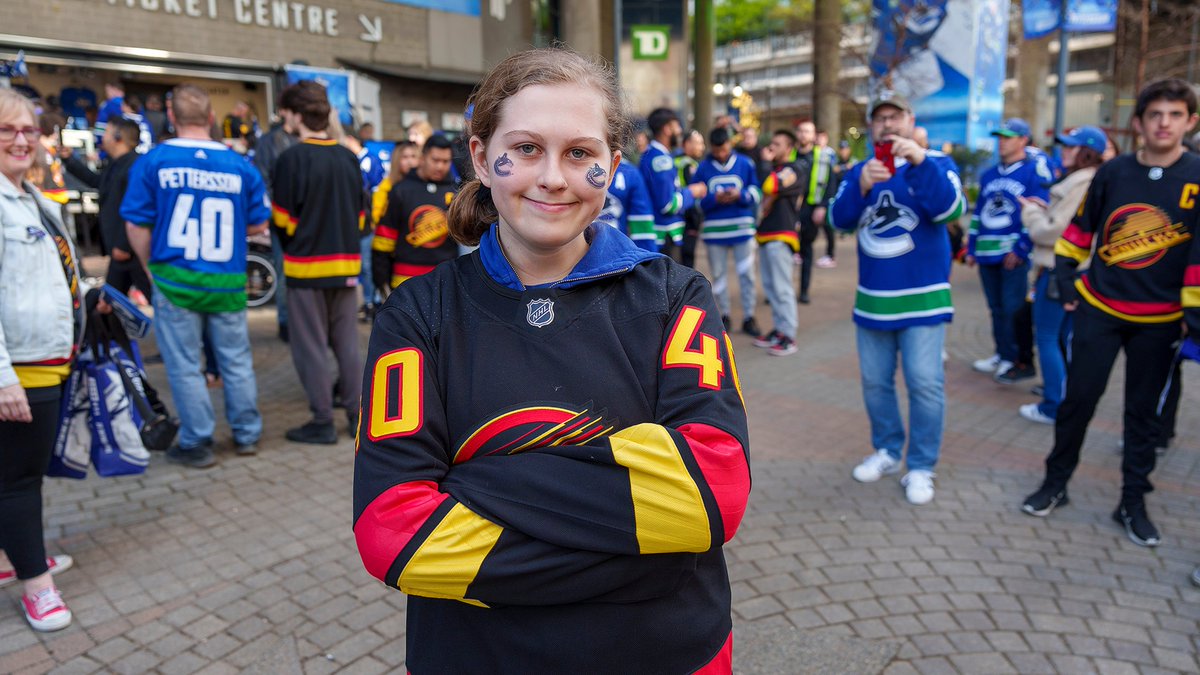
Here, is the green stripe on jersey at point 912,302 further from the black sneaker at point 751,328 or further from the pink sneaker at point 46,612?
the black sneaker at point 751,328

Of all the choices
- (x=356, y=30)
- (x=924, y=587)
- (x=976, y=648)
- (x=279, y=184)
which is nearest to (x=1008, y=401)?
(x=924, y=587)

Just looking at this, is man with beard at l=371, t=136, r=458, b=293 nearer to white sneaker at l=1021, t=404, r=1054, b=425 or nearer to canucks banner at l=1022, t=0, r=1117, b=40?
white sneaker at l=1021, t=404, r=1054, b=425

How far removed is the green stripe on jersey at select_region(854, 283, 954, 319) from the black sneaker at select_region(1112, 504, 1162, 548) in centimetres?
133

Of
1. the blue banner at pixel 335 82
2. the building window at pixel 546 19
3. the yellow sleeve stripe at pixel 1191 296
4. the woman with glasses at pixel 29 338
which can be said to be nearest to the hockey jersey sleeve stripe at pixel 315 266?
the woman with glasses at pixel 29 338

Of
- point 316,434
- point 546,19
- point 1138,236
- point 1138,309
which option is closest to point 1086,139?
point 1138,236

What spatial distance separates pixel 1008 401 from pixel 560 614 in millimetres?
6124

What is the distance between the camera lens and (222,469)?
16.6 feet

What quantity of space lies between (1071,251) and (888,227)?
94cm

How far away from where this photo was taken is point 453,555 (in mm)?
1353

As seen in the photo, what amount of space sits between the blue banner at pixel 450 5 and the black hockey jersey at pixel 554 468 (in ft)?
64.2

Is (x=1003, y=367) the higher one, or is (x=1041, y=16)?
(x=1041, y=16)

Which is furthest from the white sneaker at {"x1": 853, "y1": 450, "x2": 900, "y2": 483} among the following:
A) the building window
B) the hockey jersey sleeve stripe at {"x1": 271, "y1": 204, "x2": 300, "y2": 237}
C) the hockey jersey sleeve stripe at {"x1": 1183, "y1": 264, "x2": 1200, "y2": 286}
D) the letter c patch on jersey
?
the building window

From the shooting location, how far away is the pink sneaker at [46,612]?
129 inches

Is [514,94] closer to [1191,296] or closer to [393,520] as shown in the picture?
[393,520]
